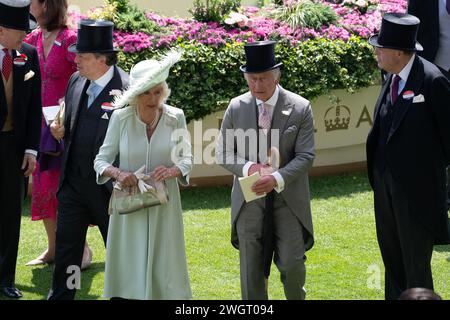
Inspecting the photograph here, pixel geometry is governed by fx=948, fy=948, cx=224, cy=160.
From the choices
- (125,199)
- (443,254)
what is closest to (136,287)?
(125,199)

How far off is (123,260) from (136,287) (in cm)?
21

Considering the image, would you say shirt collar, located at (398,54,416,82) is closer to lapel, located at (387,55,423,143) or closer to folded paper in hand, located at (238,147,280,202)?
lapel, located at (387,55,423,143)

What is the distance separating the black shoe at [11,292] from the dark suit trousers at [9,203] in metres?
0.04

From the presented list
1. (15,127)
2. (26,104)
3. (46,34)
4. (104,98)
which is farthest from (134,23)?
(104,98)

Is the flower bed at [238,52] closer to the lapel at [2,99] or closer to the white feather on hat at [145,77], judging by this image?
the lapel at [2,99]

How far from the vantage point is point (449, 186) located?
9.66 meters

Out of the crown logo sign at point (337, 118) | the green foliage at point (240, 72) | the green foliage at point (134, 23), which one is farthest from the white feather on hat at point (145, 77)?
the crown logo sign at point (337, 118)

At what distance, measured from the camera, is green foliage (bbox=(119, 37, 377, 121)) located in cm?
996

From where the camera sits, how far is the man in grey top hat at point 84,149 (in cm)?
704

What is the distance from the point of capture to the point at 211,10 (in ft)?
35.8

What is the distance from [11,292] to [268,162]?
2449 mm

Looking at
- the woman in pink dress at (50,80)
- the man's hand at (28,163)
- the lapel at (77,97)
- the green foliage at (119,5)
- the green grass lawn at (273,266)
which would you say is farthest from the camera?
the green foliage at (119,5)

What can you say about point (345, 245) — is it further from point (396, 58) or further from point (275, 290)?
point (396, 58)
